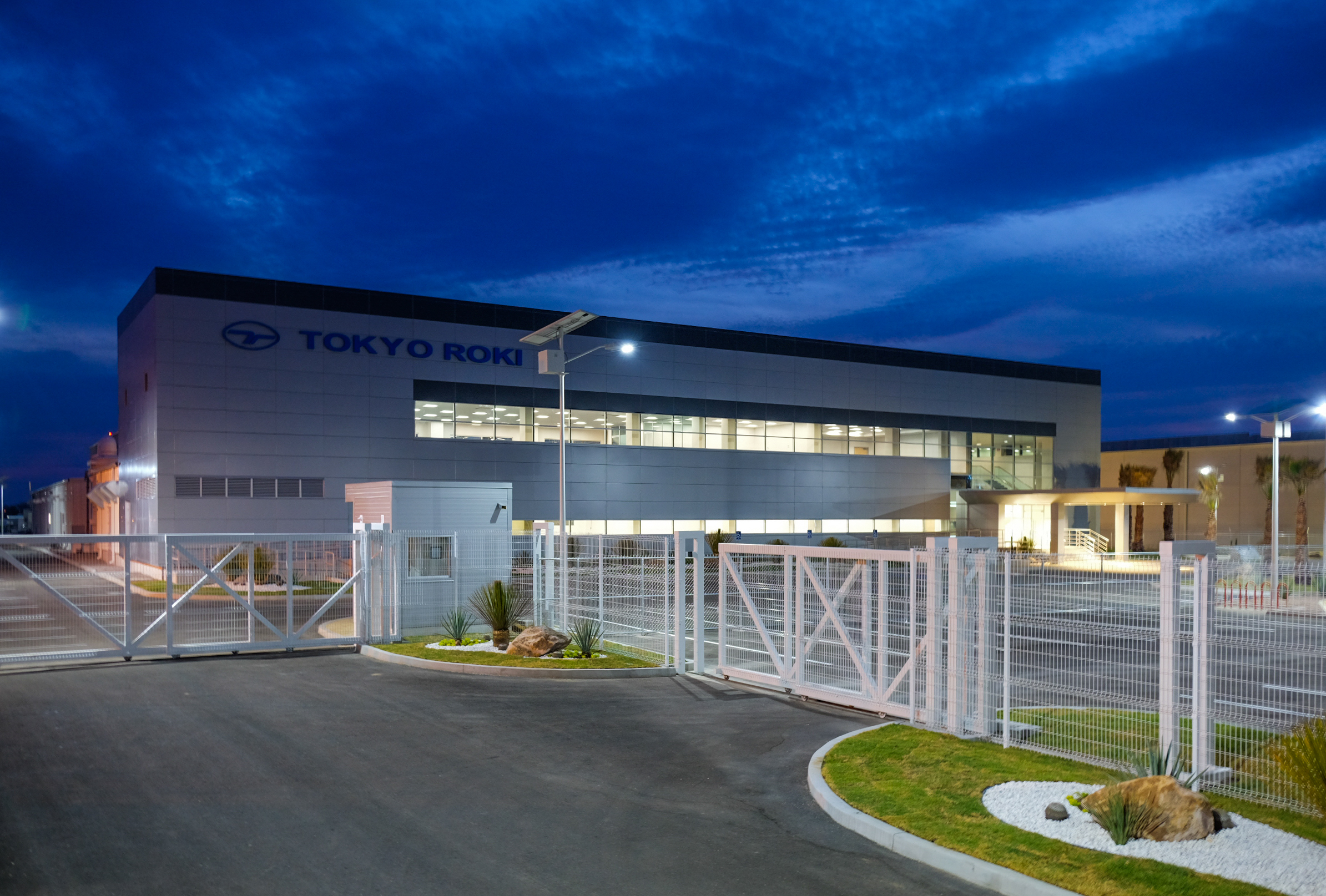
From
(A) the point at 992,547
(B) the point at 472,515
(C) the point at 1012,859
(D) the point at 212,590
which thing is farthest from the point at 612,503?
(C) the point at 1012,859

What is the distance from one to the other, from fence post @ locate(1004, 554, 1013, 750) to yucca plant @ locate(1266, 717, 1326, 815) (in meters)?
2.57

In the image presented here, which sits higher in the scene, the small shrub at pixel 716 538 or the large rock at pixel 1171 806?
the large rock at pixel 1171 806

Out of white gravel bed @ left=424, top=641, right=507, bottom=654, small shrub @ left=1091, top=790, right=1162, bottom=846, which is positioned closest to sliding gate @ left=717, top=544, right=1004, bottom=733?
small shrub @ left=1091, top=790, right=1162, bottom=846

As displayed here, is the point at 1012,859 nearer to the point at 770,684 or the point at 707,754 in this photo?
the point at 707,754

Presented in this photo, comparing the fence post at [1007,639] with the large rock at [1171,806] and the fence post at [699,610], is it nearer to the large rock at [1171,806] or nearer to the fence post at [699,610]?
the large rock at [1171,806]

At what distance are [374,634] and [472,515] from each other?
3564 millimetres

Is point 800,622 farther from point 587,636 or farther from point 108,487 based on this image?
point 108,487

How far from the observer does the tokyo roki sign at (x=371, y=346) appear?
37.2 m

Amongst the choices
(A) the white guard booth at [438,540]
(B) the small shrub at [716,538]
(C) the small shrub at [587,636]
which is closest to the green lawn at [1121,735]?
(C) the small shrub at [587,636]

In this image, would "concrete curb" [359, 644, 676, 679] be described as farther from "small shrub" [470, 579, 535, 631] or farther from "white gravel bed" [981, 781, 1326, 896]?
"white gravel bed" [981, 781, 1326, 896]

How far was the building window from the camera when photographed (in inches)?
732

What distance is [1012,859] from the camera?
641 cm

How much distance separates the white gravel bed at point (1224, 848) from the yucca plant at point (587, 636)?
913 cm

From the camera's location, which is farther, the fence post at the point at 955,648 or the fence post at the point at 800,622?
the fence post at the point at 800,622
